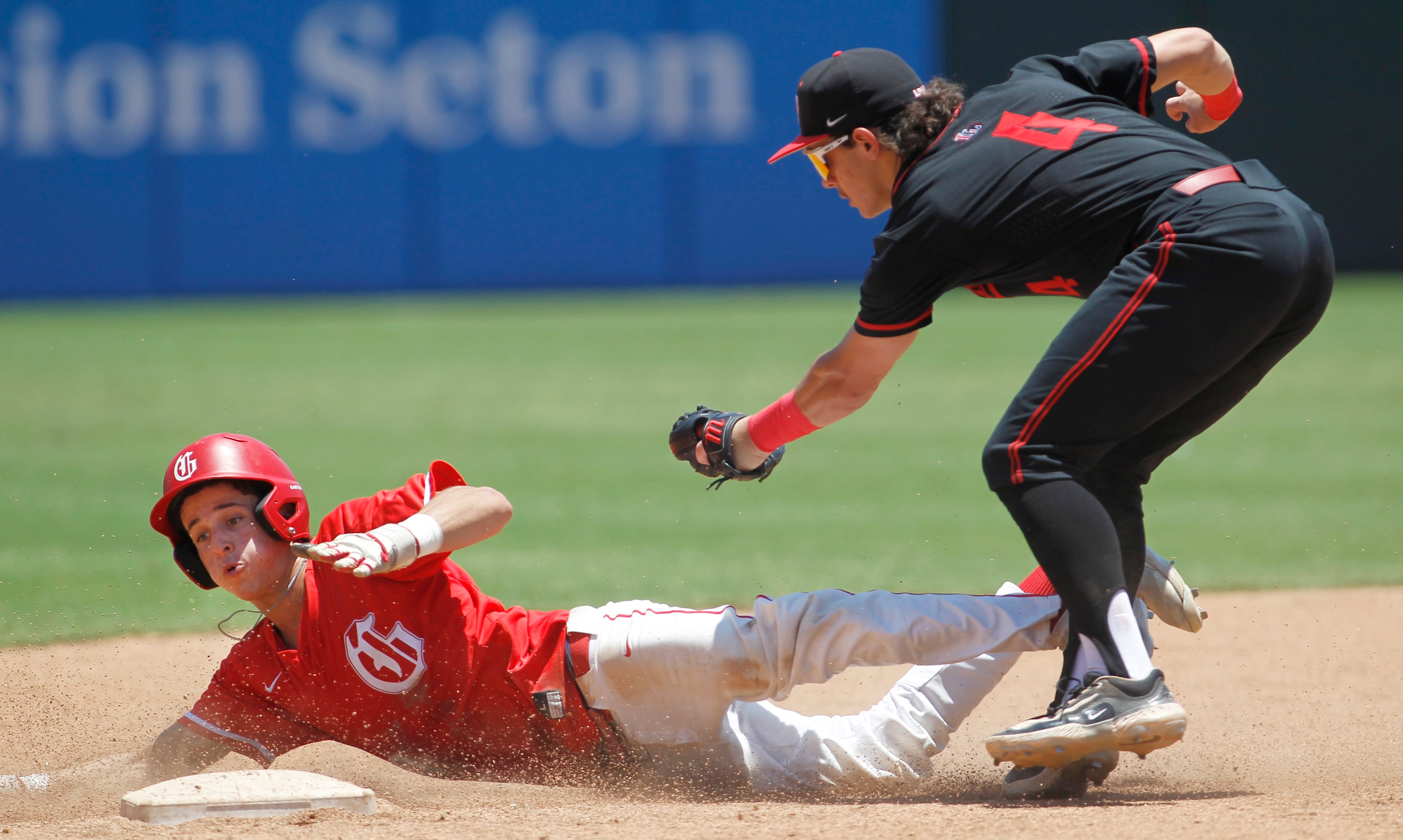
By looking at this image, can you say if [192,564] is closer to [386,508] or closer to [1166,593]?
[386,508]

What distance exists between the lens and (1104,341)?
3246 millimetres

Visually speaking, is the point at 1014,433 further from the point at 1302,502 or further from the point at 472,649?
the point at 1302,502

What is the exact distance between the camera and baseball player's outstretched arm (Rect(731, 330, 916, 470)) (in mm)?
3656

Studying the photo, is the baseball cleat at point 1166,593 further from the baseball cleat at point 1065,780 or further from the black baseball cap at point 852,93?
the black baseball cap at point 852,93

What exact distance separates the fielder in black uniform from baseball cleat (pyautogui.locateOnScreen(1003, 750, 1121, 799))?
0.38ft

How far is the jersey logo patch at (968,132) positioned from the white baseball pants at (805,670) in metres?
1.18

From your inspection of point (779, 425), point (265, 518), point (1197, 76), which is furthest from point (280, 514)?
point (1197, 76)

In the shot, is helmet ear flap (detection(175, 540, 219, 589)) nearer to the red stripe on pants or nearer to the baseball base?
the baseball base

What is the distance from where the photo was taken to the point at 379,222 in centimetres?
1998

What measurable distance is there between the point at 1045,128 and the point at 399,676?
7.13 feet

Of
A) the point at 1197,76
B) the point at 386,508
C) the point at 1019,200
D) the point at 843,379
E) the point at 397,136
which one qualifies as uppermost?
the point at 1197,76

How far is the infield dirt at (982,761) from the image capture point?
10.3 ft

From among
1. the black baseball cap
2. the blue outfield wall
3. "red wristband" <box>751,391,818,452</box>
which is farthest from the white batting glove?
the blue outfield wall

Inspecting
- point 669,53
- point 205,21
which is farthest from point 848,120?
point 205,21
